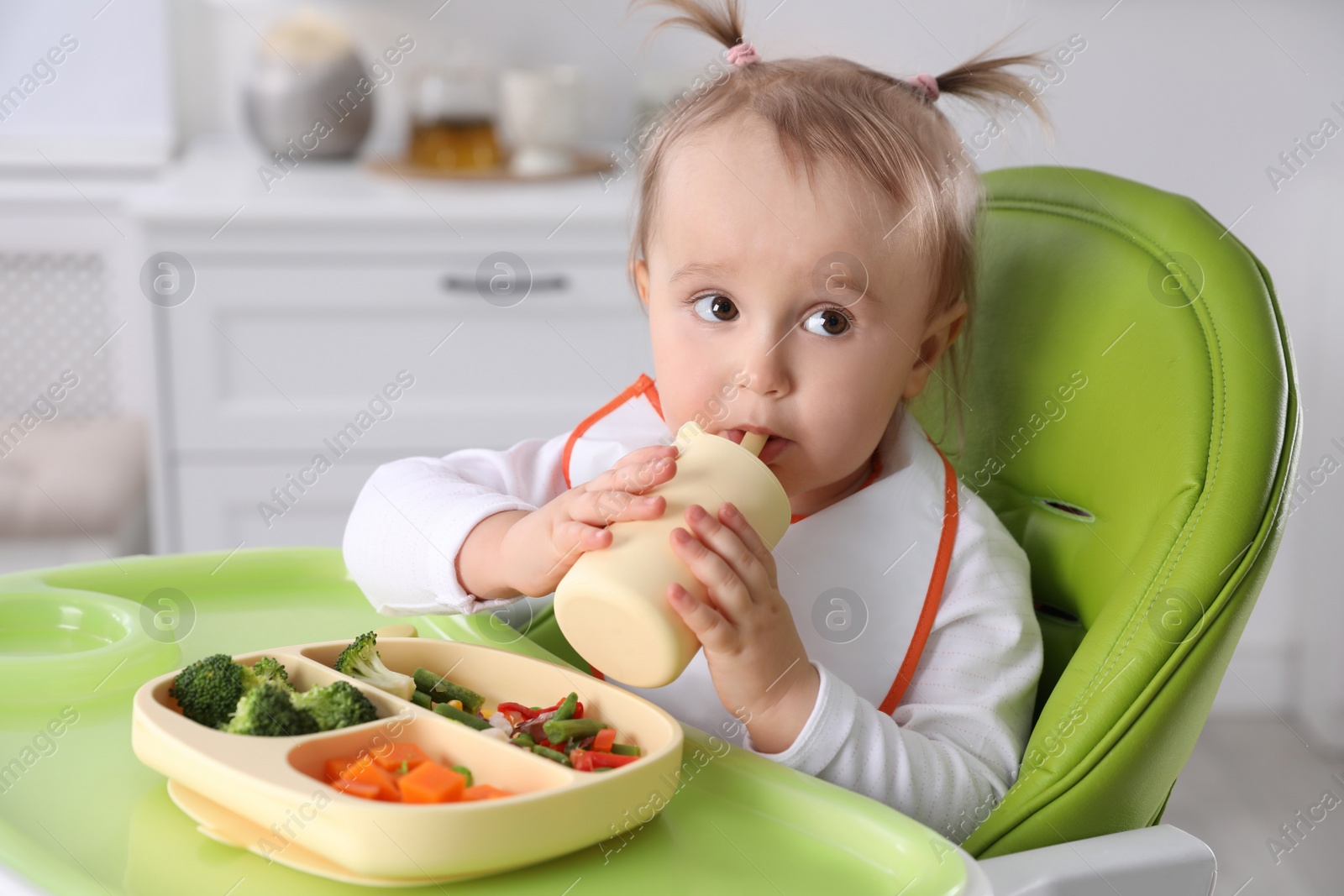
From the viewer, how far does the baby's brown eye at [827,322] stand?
0.91m

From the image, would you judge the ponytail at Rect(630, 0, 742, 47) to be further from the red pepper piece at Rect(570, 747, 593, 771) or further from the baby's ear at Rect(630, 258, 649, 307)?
the red pepper piece at Rect(570, 747, 593, 771)

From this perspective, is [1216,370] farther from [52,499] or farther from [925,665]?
[52,499]

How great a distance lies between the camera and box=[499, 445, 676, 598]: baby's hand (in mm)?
716

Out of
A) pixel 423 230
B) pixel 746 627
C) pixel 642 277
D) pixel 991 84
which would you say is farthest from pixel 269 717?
pixel 423 230

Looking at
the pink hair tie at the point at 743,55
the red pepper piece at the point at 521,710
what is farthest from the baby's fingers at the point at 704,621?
the pink hair tie at the point at 743,55

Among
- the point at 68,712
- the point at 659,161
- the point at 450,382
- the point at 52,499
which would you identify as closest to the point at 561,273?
the point at 450,382

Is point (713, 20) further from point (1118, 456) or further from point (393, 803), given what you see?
point (393, 803)

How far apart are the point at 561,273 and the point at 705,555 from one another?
66.8 inches

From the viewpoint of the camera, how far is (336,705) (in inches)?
26.2

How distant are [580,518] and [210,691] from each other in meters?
0.23

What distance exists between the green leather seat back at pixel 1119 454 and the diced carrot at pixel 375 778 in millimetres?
385

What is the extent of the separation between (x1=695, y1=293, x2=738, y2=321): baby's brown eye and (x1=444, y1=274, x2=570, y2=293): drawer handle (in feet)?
4.68

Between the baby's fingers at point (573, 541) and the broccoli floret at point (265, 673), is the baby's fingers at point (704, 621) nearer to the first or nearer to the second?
the baby's fingers at point (573, 541)

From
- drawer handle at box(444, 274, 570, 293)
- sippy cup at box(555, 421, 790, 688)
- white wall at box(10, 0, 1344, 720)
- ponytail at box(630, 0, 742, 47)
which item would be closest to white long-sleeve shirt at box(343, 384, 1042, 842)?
sippy cup at box(555, 421, 790, 688)
